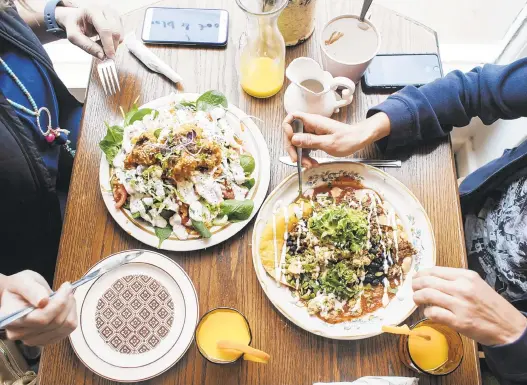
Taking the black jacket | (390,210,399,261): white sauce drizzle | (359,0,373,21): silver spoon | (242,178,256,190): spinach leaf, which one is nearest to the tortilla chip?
(242,178,256,190): spinach leaf

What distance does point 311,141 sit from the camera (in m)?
1.38

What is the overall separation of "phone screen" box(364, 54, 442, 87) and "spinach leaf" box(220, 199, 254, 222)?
0.57 meters

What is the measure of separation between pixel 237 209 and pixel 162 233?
0.22 metres

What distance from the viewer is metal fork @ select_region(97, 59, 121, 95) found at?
1.52 metres

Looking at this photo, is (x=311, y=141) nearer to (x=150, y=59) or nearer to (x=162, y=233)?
(x=162, y=233)

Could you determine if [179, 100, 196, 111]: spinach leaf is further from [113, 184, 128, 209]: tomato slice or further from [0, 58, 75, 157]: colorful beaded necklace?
[0, 58, 75, 157]: colorful beaded necklace

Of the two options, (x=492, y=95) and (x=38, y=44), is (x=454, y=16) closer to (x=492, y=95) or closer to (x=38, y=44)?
(x=492, y=95)

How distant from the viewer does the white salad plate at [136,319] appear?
1232mm

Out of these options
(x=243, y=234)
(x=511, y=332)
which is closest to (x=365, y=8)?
(x=243, y=234)

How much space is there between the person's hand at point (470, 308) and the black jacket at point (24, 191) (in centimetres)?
114

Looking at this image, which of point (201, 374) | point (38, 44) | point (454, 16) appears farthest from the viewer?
point (454, 16)

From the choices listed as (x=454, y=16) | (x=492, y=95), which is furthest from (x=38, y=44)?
(x=454, y=16)

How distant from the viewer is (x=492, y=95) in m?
1.39

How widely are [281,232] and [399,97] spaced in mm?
536
